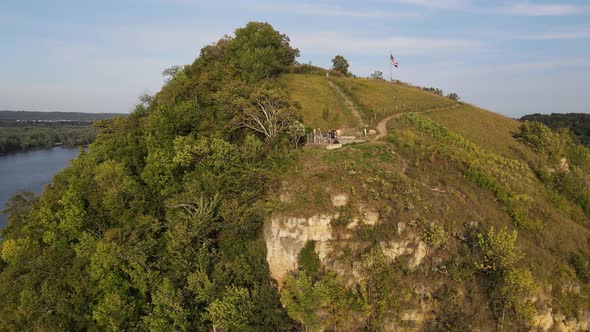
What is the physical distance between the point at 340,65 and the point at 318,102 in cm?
2111

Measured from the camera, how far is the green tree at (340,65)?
61.6 m

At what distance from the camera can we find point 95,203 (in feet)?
98.8

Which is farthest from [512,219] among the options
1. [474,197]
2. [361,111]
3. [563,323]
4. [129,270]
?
[129,270]

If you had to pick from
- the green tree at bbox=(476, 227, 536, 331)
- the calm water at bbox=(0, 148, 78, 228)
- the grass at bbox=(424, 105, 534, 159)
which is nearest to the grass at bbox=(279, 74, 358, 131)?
the grass at bbox=(424, 105, 534, 159)

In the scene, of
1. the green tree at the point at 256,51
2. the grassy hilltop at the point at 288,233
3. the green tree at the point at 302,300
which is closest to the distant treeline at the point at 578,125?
the grassy hilltop at the point at 288,233

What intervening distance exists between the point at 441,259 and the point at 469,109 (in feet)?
117

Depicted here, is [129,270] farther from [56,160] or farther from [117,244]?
[56,160]

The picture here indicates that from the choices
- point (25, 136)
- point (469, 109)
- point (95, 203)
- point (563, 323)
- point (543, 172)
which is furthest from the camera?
point (25, 136)

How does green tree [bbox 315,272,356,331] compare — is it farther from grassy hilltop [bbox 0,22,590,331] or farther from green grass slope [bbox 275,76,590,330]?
green grass slope [bbox 275,76,590,330]

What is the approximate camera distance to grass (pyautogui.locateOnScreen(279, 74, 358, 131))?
3969 cm

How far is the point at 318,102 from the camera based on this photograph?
145 feet

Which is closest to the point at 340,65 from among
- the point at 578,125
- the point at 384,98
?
the point at 384,98

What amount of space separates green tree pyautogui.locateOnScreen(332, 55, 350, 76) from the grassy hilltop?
29.0 metres

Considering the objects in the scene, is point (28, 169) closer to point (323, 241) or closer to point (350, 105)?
point (350, 105)
